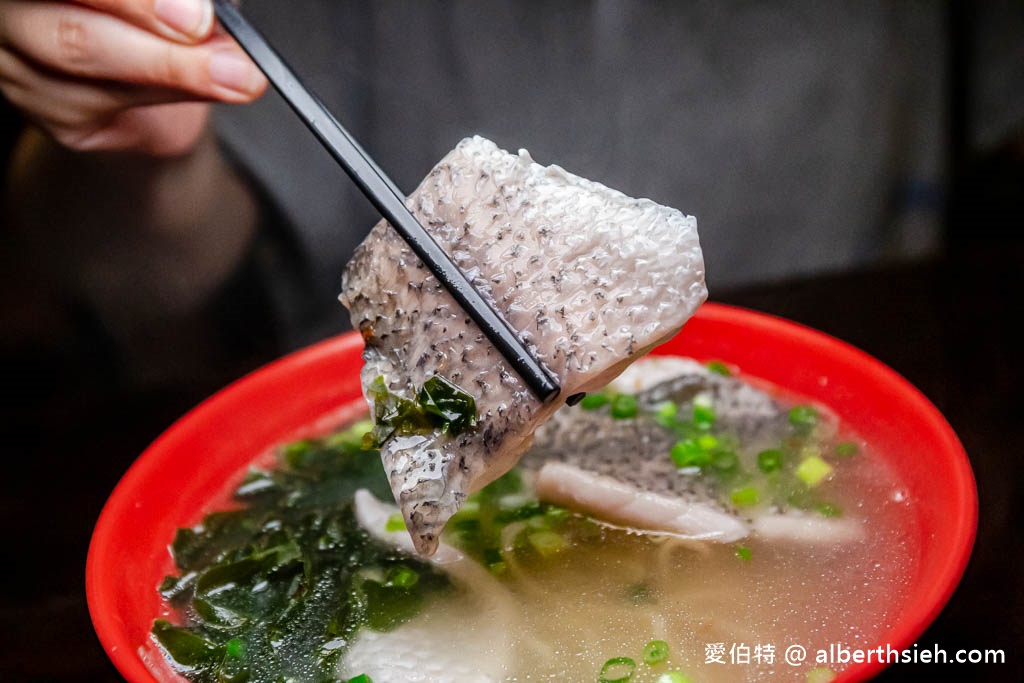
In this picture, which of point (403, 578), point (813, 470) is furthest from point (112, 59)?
point (813, 470)

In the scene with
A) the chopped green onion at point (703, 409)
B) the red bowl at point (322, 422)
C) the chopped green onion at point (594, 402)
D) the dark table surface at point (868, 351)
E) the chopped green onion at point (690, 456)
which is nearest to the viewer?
the red bowl at point (322, 422)

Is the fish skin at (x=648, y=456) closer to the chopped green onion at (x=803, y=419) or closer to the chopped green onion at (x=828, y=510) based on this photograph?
the chopped green onion at (x=803, y=419)

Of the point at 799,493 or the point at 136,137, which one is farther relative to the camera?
the point at 136,137

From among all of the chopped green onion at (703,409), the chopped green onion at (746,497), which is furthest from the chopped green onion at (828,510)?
the chopped green onion at (703,409)

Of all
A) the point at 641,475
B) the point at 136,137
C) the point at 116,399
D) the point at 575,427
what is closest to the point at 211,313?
the point at 116,399

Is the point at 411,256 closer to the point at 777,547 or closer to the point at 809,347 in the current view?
the point at 777,547

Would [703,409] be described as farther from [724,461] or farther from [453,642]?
[453,642]
